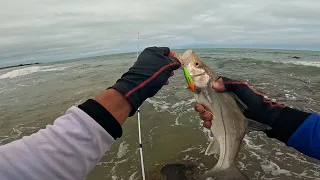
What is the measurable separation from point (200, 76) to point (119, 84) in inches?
114

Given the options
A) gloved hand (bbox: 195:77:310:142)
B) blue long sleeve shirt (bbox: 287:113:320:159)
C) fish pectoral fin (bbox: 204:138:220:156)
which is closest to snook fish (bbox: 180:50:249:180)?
fish pectoral fin (bbox: 204:138:220:156)

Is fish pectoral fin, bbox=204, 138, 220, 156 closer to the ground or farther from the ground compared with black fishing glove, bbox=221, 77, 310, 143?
closer to the ground

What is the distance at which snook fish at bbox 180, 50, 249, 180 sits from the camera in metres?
4.20

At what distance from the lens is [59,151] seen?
128 cm

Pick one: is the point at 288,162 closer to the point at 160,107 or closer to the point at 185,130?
the point at 185,130

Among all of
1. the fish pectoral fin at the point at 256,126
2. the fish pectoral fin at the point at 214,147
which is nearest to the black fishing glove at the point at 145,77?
the fish pectoral fin at the point at 256,126

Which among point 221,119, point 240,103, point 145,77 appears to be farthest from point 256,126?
point 145,77

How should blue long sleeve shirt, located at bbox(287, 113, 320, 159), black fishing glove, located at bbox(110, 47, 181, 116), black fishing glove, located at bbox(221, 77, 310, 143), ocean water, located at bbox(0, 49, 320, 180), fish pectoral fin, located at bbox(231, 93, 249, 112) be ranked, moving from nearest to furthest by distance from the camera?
black fishing glove, located at bbox(110, 47, 181, 116), blue long sleeve shirt, located at bbox(287, 113, 320, 159), black fishing glove, located at bbox(221, 77, 310, 143), fish pectoral fin, located at bbox(231, 93, 249, 112), ocean water, located at bbox(0, 49, 320, 180)

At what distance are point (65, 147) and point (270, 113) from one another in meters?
3.02

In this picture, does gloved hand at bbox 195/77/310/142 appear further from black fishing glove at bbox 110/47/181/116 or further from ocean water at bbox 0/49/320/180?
ocean water at bbox 0/49/320/180

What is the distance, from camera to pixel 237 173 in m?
4.16

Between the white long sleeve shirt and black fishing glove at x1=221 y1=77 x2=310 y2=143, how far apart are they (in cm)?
255

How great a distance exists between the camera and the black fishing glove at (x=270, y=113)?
10.9 ft

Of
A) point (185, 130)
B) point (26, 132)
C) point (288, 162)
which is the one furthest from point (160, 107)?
point (288, 162)
